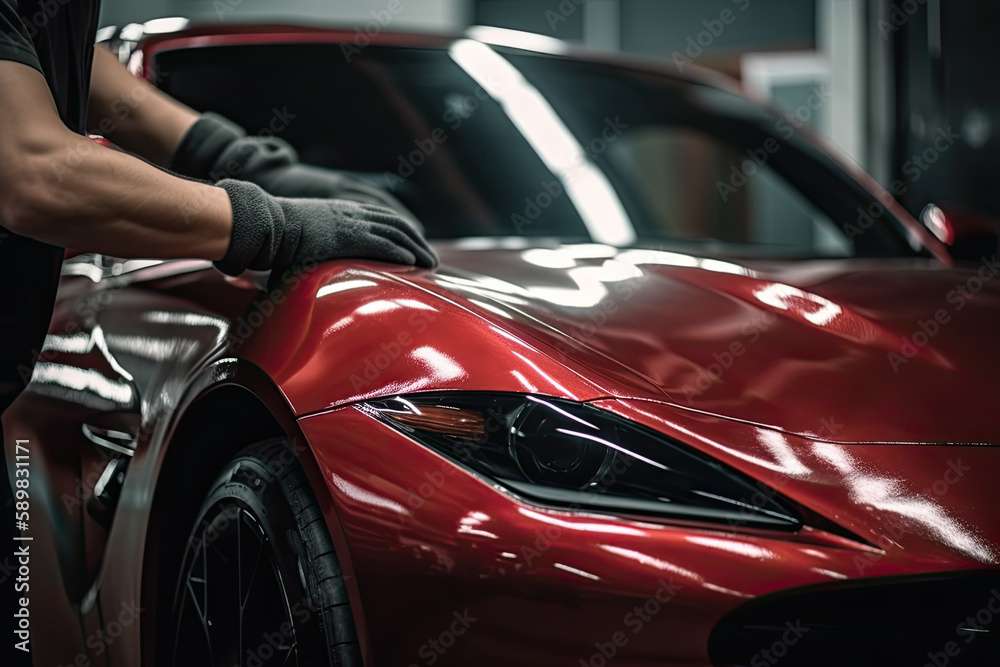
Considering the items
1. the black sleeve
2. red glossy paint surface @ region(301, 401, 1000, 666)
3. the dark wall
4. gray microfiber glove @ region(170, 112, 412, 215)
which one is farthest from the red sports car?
the dark wall

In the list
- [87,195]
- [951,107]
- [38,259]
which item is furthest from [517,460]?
[951,107]

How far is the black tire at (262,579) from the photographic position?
3.98ft

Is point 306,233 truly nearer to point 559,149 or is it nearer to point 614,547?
point 614,547

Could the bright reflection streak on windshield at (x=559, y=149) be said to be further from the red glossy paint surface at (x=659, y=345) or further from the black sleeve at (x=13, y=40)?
the black sleeve at (x=13, y=40)

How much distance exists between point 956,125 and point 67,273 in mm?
4400

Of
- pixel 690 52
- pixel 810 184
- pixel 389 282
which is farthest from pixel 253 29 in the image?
pixel 690 52

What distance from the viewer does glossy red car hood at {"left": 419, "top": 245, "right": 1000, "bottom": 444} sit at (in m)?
1.22

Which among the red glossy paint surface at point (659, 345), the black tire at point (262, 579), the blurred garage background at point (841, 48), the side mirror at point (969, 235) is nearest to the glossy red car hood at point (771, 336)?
the red glossy paint surface at point (659, 345)

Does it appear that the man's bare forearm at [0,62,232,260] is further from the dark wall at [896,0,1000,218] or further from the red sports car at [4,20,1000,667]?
the dark wall at [896,0,1000,218]

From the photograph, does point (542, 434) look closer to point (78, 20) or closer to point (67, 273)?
point (78, 20)

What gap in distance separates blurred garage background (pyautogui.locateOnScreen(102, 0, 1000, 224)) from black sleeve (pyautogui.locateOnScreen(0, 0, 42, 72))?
1.09 m

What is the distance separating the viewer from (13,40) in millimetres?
1312

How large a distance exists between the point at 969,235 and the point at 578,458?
1.57 meters

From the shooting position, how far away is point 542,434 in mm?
1168
